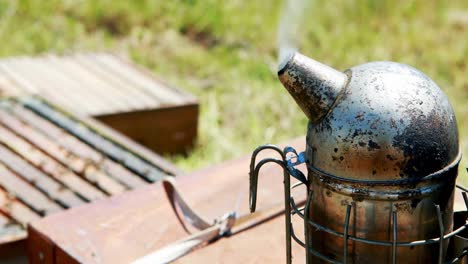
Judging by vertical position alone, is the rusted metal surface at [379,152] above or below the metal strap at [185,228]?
above

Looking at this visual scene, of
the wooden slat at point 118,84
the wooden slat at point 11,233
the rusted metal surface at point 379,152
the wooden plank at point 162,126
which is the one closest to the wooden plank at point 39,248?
the wooden slat at point 11,233

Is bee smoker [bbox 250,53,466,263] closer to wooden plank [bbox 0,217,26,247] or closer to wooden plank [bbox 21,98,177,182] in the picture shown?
wooden plank [bbox 0,217,26,247]

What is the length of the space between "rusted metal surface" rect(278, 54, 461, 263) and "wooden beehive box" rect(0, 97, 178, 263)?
1.33 metres

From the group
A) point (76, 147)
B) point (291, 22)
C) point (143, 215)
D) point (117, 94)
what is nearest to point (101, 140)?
point (76, 147)

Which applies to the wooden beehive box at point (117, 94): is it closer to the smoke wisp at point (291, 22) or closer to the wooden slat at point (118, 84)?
the wooden slat at point (118, 84)

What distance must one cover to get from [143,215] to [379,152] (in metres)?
0.95

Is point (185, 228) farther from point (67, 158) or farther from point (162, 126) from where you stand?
point (162, 126)

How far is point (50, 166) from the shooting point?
9.26ft

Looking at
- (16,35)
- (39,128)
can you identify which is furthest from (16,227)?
(16,35)

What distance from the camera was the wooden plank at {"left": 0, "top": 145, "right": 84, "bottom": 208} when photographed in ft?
8.45

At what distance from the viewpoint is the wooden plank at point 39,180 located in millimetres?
2576

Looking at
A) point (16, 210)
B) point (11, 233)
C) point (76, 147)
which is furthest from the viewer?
point (76, 147)

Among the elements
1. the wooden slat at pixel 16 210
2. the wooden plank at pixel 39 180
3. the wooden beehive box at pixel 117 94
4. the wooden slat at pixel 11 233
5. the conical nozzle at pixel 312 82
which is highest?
the conical nozzle at pixel 312 82

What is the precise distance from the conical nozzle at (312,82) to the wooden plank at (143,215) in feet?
2.41
